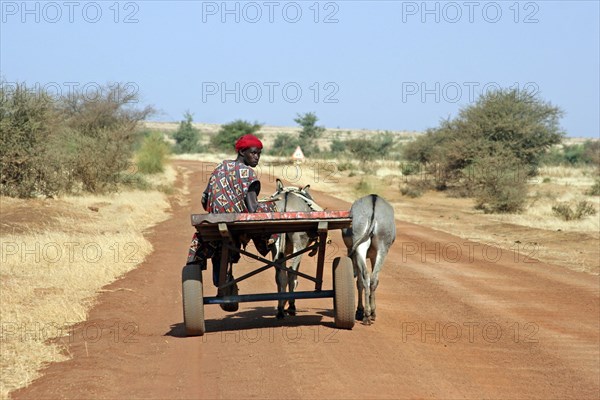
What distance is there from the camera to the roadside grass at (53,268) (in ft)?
28.1

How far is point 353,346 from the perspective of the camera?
846 cm

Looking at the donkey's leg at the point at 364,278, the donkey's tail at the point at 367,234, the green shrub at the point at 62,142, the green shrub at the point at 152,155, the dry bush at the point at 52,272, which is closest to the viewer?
the dry bush at the point at 52,272

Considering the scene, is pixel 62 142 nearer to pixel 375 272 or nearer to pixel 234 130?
pixel 375 272

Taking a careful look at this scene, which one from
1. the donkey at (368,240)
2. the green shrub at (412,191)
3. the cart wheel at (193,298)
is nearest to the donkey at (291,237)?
the donkey at (368,240)

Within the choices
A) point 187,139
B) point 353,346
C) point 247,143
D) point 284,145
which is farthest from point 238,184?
point 187,139

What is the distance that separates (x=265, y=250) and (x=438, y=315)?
3.42 metres

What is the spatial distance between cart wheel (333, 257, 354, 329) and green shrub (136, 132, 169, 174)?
3783 centimetres

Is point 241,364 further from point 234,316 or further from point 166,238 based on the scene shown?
point 166,238

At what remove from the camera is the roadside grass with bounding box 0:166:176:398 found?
856cm

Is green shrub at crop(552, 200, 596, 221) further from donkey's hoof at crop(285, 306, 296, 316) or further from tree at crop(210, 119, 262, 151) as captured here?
tree at crop(210, 119, 262, 151)

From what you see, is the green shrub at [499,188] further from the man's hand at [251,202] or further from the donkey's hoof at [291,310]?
the man's hand at [251,202]

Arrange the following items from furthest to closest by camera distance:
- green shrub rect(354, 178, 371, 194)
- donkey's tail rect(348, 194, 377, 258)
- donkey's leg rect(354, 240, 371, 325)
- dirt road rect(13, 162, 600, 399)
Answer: green shrub rect(354, 178, 371, 194) → donkey's tail rect(348, 194, 377, 258) → donkey's leg rect(354, 240, 371, 325) → dirt road rect(13, 162, 600, 399)

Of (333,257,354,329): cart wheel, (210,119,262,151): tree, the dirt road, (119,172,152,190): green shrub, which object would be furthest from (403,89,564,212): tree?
(210,119,262,151): tree

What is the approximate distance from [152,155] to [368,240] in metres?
38.4
